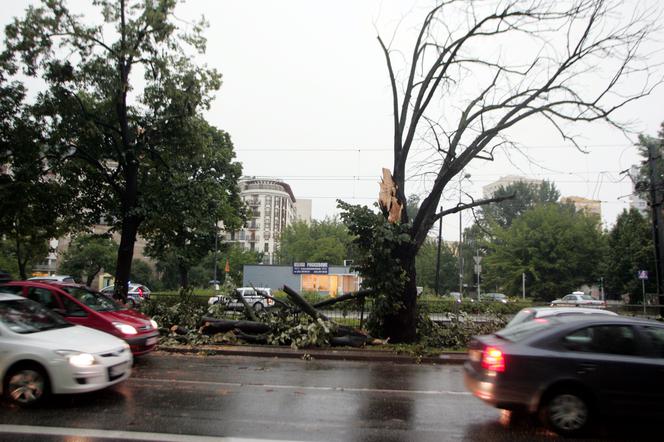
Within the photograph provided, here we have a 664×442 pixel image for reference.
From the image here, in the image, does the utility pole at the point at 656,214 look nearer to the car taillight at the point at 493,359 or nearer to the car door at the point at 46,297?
the car taillight at the point at 493,359

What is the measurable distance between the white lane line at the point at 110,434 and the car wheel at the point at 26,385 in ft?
2.29

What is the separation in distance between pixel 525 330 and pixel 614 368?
1.03 meters

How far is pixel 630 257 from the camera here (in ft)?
129

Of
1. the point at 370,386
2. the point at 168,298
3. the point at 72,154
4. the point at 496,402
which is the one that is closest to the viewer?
the point at 496,402

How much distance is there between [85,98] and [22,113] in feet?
7.15

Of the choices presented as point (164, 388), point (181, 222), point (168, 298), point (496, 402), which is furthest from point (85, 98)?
point (496, 402)

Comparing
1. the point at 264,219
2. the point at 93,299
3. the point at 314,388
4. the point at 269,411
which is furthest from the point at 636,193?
the point at 264,219

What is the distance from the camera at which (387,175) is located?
12.5 metres

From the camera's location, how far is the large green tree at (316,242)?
62.7 meters

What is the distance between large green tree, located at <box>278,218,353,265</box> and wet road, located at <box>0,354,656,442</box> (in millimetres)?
51959

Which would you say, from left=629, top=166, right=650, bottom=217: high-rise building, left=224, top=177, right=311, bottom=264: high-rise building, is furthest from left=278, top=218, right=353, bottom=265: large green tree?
left=629, top=166, right=650, bottom=217: high-rise building

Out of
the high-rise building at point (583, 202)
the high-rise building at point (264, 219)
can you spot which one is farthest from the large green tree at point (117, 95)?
the high-rise building at point (264, 219)

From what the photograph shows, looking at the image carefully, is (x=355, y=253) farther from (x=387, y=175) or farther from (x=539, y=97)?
(x=539, y=97)

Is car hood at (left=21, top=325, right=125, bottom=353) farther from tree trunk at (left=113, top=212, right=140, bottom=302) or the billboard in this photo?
the billboard
